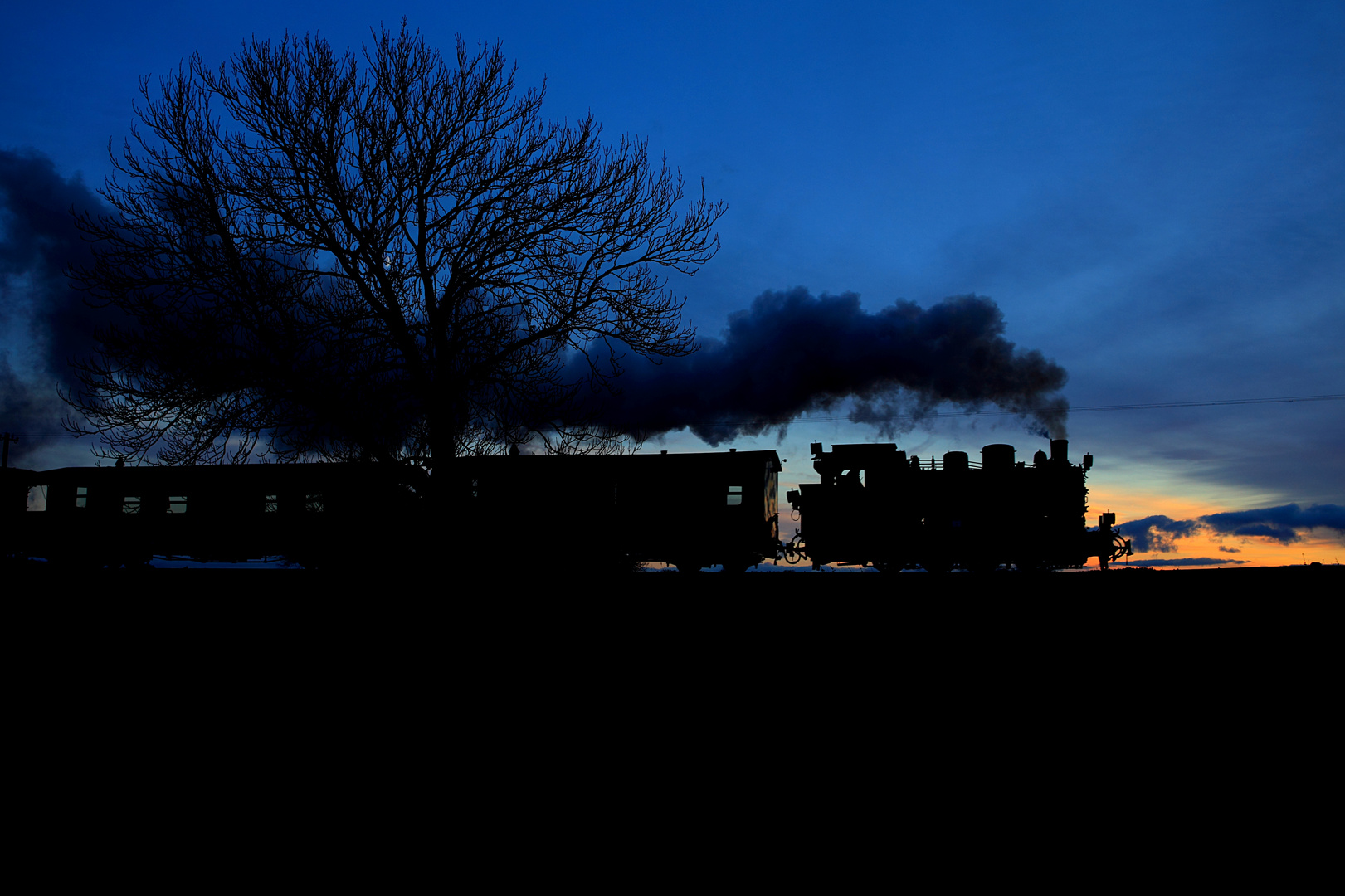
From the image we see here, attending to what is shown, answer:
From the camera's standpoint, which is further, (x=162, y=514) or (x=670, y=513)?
(x=162, y=514)

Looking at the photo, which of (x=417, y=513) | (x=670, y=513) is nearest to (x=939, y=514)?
(x=670, y=513)

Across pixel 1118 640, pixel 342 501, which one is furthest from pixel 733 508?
pixel 1118 640

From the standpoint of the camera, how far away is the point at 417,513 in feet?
34.7

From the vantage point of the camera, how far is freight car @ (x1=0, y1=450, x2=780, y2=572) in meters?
10.8

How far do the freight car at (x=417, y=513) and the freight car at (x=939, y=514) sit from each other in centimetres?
143

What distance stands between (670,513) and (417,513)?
696cm

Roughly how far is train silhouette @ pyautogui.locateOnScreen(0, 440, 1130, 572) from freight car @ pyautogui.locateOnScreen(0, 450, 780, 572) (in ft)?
0.14

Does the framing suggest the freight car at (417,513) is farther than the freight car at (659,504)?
No

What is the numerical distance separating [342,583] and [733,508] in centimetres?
899

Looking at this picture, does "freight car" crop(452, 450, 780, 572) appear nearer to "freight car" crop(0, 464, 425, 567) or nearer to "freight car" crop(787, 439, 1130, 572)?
"freight car" crop(787, 439, 1130, 572)

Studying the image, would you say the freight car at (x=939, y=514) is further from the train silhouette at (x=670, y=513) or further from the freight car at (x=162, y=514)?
the freight car at (x=162, y=514)

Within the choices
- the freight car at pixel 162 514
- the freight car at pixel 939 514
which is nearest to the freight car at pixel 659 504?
the freight car at pixel 939 514

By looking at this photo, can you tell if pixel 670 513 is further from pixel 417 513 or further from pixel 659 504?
pixel 417 513

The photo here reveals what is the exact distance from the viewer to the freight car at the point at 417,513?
1084cm
